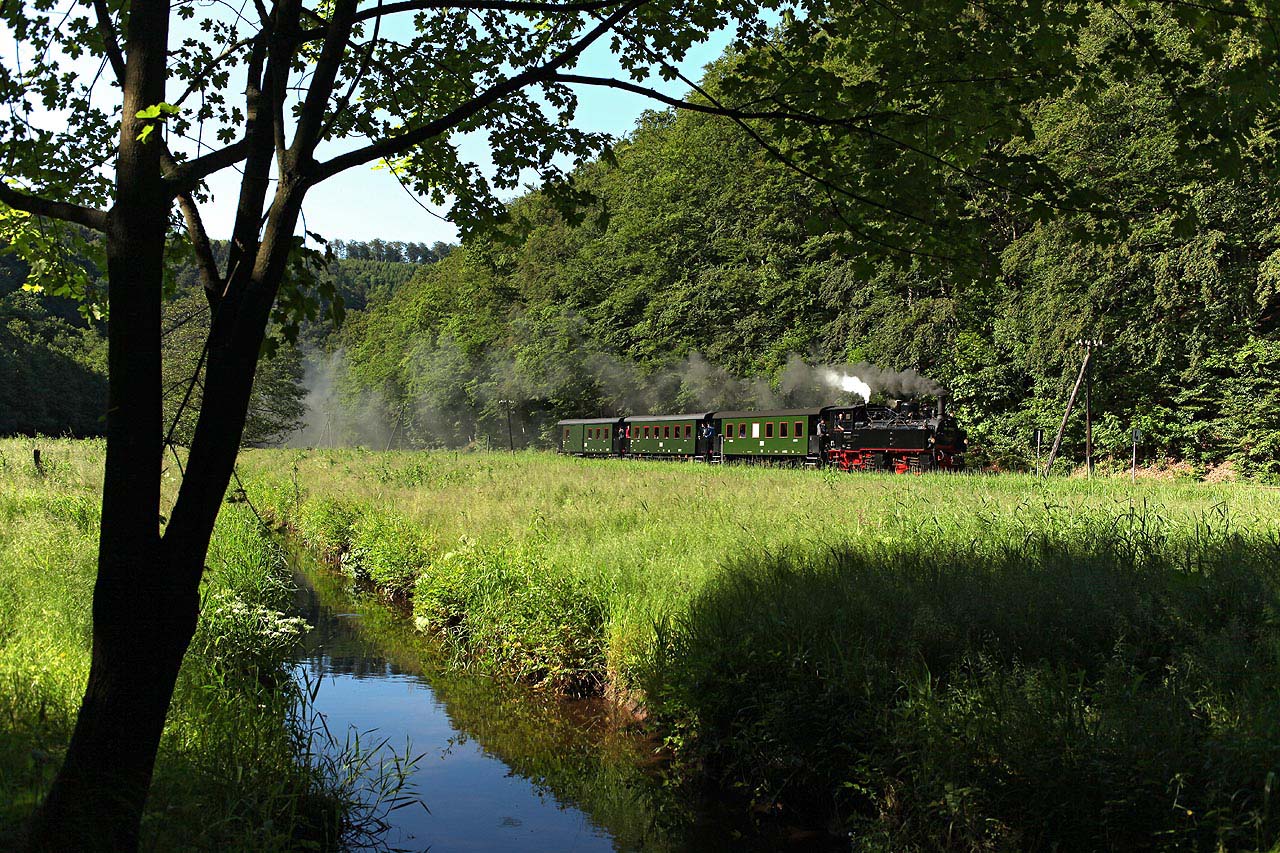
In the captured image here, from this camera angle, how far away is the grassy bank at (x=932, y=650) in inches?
182

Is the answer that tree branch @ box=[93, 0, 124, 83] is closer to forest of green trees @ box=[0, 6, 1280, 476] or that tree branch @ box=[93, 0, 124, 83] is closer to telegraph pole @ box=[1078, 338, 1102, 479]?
forest of green trees @ box=[0, 6, 1280, 476]

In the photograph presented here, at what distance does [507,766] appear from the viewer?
7398 millimetres

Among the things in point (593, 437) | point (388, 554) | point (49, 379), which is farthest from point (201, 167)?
point (49, 379)

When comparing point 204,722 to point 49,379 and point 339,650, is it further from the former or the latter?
point 49,379

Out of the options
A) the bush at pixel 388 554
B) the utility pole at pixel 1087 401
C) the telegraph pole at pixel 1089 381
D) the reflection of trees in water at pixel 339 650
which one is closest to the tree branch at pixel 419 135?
the reflection of trees in water at pixel 339 650

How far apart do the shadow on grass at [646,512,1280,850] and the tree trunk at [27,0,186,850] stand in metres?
3.73

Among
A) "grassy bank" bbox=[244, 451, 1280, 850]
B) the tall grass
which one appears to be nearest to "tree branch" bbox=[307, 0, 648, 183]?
the tall grass

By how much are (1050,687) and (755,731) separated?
1.87 m

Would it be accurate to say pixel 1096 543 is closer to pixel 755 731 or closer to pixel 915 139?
pixel 755 731

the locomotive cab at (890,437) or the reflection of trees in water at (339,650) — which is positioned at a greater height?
the locomotive cab at (890,437)

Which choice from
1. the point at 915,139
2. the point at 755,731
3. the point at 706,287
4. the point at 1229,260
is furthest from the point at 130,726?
the point at 706,287

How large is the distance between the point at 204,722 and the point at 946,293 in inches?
1226

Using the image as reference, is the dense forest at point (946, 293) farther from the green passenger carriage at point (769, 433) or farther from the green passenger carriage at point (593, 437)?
the green passenger carriage at point (769, 433)

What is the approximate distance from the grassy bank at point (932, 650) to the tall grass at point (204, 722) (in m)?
2.39
